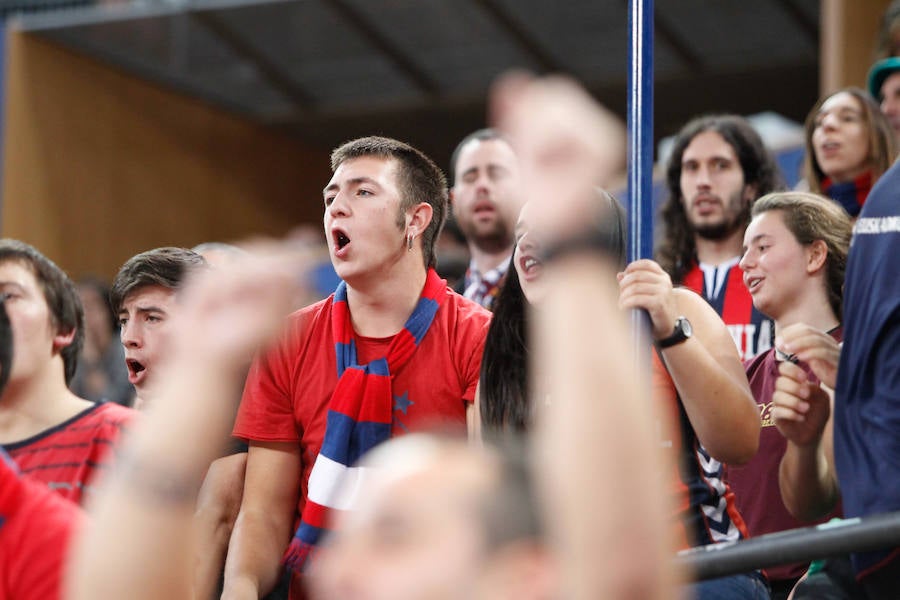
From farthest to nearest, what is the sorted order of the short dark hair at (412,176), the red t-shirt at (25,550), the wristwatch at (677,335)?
the short dark hair at (412,176) → the wristwatch at (677,335) → the red t-shirt at (25,550)

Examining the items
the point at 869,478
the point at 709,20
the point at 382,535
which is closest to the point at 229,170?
the point at 709,20

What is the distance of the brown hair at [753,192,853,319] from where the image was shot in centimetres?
286

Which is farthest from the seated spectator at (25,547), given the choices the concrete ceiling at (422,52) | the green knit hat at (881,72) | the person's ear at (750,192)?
the concrete ceiling at (422,52)

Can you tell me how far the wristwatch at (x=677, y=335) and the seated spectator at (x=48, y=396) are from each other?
1.08 metres

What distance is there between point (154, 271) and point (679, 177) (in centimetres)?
167

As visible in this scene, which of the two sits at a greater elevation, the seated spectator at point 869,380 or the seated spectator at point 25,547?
the seated spectator at point 869,380

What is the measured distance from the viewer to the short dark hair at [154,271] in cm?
304

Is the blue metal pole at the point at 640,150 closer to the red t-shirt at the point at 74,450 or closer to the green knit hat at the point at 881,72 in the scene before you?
the red t-shirt at the point at 74,450

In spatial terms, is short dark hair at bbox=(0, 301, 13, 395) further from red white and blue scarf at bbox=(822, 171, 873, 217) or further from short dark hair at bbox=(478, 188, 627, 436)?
red white and blue scarf at bbox=(822, 171, 873, 217)

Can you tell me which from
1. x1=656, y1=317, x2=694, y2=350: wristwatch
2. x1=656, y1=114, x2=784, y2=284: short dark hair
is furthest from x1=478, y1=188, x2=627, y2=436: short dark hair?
x1=656, y1=114, x2=784, y2=284: short dark hair

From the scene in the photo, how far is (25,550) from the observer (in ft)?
5.84

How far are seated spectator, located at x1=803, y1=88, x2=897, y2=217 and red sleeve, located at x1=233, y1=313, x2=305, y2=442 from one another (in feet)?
5.31

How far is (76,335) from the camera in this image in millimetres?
2896

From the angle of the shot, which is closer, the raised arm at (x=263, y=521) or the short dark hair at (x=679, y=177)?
the raised arm at (x=263, y=521)
